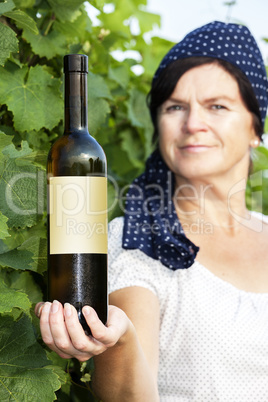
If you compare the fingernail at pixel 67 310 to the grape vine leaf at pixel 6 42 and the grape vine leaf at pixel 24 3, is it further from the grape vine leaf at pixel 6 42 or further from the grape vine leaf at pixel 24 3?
the grape vine leaf at pixel 24 3

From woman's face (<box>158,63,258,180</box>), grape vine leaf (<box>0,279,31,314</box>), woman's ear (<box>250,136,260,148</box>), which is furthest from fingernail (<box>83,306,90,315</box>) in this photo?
woman's ear (<box>250,136,260,148</box>)

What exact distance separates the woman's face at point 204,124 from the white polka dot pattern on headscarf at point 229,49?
0.24 ft

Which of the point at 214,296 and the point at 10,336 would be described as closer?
the point at 10,336

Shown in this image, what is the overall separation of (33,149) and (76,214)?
2.30 ft

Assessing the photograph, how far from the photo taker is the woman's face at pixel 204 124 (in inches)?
99.0

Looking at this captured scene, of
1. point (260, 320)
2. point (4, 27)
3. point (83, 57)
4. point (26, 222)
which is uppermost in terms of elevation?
point (4, 27)

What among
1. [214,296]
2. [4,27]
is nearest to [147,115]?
[214,296]

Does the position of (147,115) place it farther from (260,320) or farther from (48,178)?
(48,178)

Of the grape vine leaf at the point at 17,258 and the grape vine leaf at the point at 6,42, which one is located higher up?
the grape vine leaf at the point at 6,42

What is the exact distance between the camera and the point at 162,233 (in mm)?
2439

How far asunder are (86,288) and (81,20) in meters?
1.23

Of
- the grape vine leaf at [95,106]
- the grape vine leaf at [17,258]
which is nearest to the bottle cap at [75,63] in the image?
the grape vine leaf at [17,258]

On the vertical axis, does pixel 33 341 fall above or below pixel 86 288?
below

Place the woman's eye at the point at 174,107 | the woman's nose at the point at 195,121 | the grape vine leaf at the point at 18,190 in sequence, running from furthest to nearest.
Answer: the woman's eye at the point at 174,107 → the woman's nose at the point at 195,121 → the grape vine leaf at the point at 18,190
